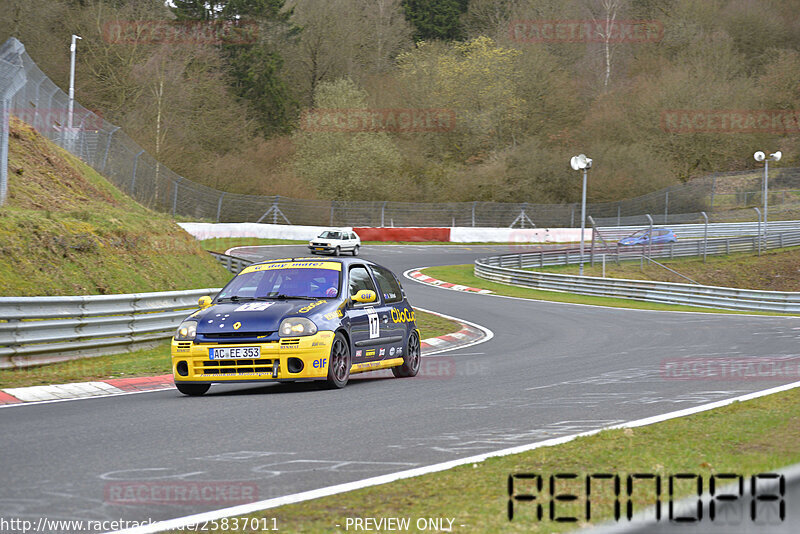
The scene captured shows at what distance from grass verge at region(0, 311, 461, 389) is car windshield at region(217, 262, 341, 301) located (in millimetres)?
2020

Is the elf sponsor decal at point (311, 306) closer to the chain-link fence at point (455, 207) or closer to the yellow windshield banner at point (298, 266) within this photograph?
the yellow windshield banner at point (298, 266)

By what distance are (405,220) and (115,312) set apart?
44245 mm

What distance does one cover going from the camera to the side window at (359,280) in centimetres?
1185

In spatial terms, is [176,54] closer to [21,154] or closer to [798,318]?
[21,154]

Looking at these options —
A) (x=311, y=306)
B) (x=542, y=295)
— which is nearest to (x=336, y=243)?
(x=542, y=295)

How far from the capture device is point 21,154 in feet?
74.2

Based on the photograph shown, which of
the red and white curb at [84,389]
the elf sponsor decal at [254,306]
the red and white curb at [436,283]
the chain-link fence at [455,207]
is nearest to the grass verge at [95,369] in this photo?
the red and white curb at [84,389]

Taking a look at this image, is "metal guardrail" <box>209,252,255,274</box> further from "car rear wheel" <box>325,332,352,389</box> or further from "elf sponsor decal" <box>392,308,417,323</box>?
"car rear wheel" <box>325,332,352,389</box>

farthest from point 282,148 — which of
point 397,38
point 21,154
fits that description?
point 21,154

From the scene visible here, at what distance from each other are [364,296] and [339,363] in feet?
3.33

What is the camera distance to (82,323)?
13.9 meters

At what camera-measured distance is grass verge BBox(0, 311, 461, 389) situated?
11711mm

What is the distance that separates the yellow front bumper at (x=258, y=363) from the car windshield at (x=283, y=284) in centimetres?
107

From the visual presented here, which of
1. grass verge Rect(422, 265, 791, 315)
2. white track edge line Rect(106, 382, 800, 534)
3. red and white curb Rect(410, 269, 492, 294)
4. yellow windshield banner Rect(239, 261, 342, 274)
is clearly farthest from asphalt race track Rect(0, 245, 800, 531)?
red and white curb Rect(410, 269, 492, 294)
